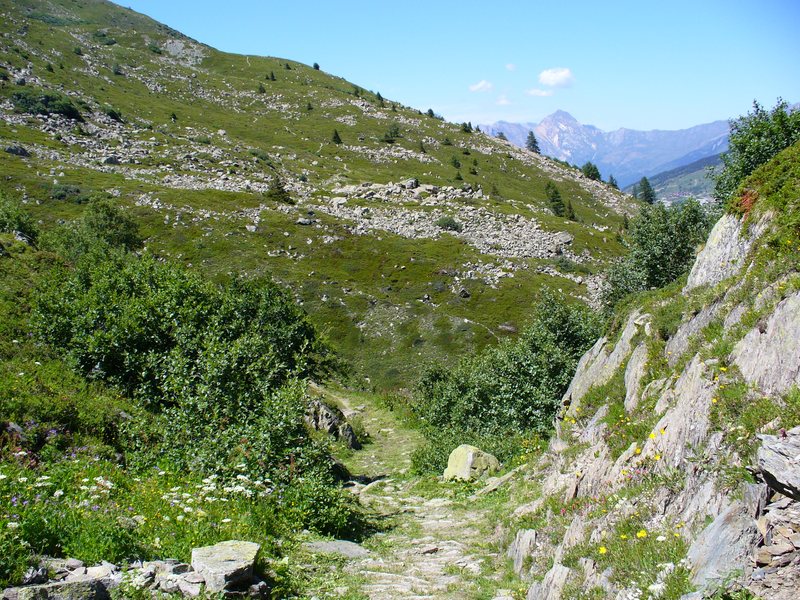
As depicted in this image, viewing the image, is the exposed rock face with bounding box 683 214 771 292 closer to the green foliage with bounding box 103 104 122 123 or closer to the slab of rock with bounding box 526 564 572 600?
the slab of rock with bounding box 526 564 572 600

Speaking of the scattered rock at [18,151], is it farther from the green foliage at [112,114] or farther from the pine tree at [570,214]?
the pine tree at [570,214]

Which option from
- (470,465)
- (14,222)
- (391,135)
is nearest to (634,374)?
(470,465)

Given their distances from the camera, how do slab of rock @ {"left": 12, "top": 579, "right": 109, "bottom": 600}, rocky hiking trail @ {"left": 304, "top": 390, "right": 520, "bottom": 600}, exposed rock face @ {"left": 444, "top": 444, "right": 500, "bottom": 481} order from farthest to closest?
exposed rock face @ {"left": 444, "top": 444, "right": 500, "bottom": 481} → rocky hiking trail @ {"left": 304, "top": 390, "right": 520, "bottom": 600} → slab of rock @ {"left": 12, "top": 579, "right": 109, "bottom": 600}

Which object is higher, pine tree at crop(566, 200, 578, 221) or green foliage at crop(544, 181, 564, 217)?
green foliage at crop(544, 181, 564, 217)

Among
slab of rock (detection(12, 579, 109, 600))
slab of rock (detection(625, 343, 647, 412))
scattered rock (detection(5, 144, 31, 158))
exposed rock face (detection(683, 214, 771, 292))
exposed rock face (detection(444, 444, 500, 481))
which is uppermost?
scattered rock (detection(5, 144, 31, 158))

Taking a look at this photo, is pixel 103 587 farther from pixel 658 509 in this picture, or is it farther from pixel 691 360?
pixel 691 360

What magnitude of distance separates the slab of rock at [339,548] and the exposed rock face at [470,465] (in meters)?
9.39

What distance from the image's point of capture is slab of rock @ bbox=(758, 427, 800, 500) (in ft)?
19.2

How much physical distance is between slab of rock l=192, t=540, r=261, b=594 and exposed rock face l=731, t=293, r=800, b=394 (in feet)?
29.7

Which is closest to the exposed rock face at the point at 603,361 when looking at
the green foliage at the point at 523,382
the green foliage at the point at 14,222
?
the green foliage at the point at 523,382

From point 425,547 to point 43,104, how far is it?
6032 inches

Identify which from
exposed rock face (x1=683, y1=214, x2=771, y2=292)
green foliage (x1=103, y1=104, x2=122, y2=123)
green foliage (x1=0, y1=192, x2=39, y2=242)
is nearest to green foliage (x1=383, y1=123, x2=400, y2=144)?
green foliage (x1=103, y1=104, x2=122, y2=123)

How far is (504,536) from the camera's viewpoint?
43.7 ft

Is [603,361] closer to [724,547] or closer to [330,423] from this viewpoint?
[724,547]
